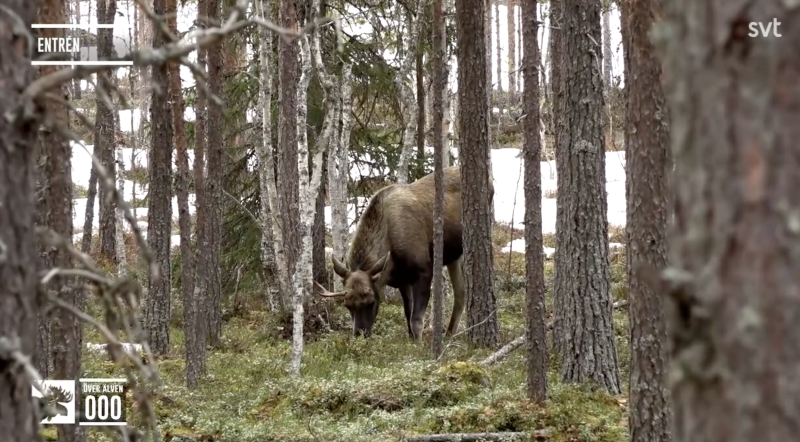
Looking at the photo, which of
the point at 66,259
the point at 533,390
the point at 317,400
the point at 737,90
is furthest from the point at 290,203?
the point at 737,90

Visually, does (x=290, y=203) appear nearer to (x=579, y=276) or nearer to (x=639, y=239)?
(x=579, y=276)

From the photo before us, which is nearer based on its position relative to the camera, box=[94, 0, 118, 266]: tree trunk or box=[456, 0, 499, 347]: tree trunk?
box=[94, 0, 118, 266]: tree trunk

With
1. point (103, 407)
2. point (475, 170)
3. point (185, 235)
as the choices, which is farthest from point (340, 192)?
point (103, 407)

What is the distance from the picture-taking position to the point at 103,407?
7457 millimetres

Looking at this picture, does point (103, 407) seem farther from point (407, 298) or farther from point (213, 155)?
point (407, 298)

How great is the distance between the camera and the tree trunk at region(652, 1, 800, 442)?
150 cm

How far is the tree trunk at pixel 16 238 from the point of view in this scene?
7.79 feet

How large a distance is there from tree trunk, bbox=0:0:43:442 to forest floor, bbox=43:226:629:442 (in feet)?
17.8

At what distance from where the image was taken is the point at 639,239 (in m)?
6.01

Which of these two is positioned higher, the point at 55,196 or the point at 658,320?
A: the point at 55,196

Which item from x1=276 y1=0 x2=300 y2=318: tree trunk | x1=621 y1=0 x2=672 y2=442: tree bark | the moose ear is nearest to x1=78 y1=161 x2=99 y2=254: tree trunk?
x1=276 y1=0 x2=300 y2=318: tree trunk

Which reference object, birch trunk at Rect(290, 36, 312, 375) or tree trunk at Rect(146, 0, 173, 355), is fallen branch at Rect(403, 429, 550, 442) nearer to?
birch trunk at Rect(290, 36, 312, 375)

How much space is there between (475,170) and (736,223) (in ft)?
36.8

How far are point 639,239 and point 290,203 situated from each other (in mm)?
9281
